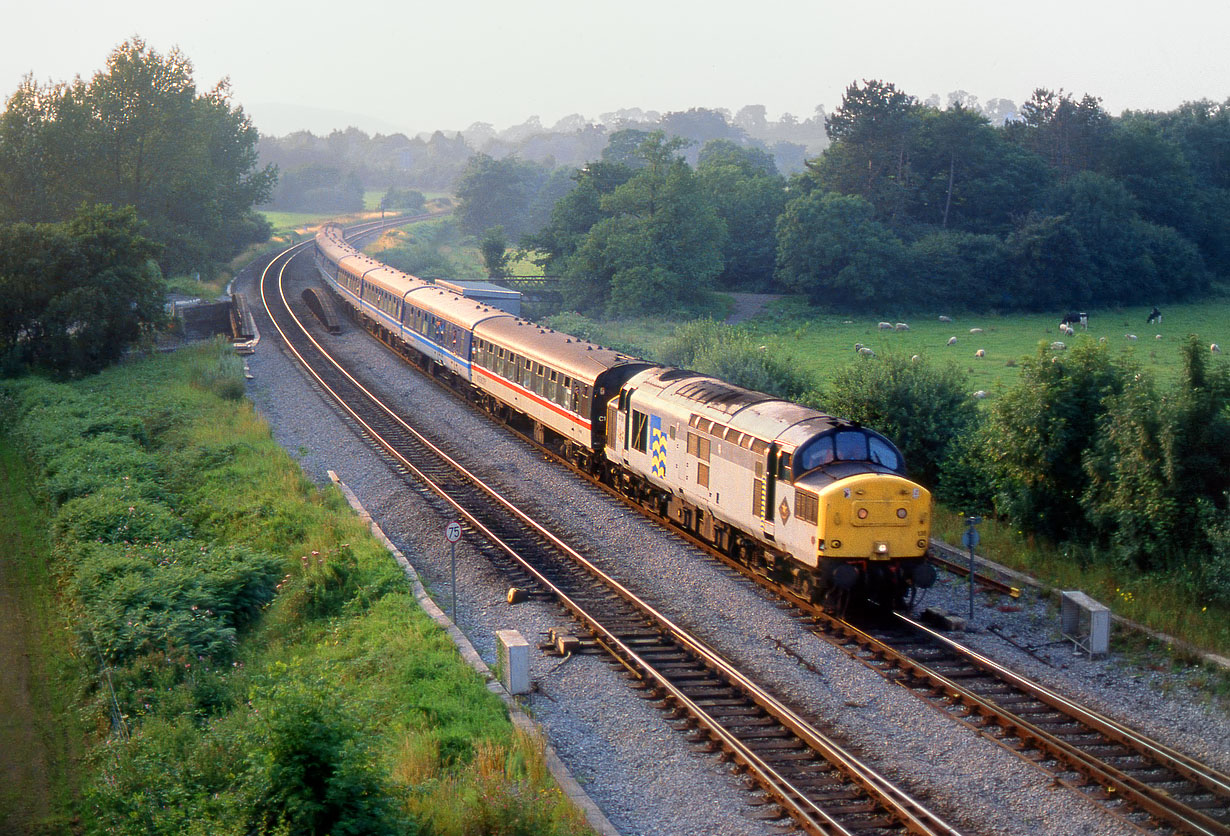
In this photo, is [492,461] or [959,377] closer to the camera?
[959,377]

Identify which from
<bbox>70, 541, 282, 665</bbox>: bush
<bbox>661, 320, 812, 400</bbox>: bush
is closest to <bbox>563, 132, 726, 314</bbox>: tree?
<bbox>661, 320, 812, 400</bbox>: bush

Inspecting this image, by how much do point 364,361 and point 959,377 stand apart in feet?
86.3

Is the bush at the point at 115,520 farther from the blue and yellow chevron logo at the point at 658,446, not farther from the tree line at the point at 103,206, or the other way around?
the tree line at the point at 103,206

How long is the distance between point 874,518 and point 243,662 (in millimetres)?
9921

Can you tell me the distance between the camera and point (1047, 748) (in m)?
12.2

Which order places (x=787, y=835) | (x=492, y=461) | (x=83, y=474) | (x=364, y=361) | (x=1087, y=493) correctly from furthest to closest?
(x=364, y=361) < (x=492, y=461) < (x=83, y=474) < (x=1087, y=493) < (x=787, y=835)

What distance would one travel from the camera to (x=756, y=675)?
14656mm

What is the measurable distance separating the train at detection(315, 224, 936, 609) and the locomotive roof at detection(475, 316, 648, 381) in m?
0.06

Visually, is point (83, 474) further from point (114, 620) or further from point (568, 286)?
point (568, 286)

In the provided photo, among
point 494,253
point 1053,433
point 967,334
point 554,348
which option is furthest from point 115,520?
point 494,253

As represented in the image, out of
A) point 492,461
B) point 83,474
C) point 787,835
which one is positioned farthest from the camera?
point 492,461

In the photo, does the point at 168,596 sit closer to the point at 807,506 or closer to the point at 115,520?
the point at 115,520

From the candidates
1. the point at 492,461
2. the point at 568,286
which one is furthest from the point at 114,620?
the point at 568,286

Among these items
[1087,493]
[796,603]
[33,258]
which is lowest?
[796,603]
